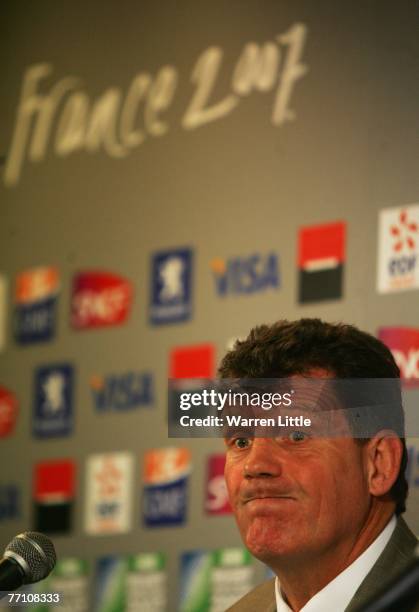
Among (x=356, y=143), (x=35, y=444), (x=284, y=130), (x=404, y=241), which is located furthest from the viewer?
(x=35, y=444)

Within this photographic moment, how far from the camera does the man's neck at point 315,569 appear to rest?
1638 mm

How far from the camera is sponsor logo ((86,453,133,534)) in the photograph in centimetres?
350

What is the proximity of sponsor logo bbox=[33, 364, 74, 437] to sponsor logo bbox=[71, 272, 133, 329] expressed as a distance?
155mm

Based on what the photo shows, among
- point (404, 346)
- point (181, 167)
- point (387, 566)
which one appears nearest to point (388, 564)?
point (387, 566)

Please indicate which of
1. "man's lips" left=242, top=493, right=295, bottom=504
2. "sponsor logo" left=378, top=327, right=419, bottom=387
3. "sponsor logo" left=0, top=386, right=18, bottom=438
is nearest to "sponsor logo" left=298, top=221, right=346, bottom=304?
"sponsor logo" left=378, top=327, right=419, bottom=387

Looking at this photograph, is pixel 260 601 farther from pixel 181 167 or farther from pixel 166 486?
pixel 181 167

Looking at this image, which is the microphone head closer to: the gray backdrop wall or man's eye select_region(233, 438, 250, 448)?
man's eye select_region(233, 438, 250, 448)

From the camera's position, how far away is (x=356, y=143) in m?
3.05

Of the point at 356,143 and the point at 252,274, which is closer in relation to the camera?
the point at 356,143

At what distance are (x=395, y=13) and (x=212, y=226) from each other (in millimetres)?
811

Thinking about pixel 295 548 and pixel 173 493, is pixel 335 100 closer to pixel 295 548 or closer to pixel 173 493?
pixel 173 493

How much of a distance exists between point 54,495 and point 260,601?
1.99m

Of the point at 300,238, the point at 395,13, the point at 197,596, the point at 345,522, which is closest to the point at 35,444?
the point at 197,596

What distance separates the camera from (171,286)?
3.53 metres
